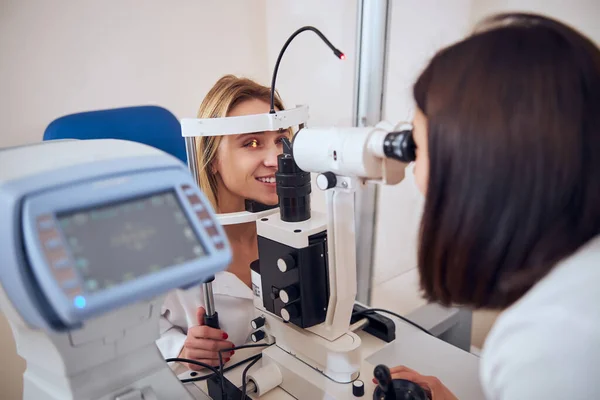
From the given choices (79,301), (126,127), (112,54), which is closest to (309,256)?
(79,301)

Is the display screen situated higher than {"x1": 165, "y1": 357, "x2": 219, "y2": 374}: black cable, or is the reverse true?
the display screen

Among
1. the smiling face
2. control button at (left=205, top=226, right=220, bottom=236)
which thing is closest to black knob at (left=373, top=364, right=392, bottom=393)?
control button at (left=205, top=226, right=220, bottom=236)

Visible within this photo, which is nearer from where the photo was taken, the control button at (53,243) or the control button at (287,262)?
the control button at (53,243)

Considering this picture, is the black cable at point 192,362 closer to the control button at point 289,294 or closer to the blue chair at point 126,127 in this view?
the control button at point 289,294

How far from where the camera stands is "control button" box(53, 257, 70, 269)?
36cm

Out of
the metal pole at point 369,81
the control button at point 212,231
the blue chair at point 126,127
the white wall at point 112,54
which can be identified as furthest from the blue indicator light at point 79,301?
the white wall at point 112,54

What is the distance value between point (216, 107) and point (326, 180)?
57cm

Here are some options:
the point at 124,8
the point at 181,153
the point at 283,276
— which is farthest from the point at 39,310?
the point at 124,8

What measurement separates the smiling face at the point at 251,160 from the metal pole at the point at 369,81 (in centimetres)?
41

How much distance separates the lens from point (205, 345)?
0.90m

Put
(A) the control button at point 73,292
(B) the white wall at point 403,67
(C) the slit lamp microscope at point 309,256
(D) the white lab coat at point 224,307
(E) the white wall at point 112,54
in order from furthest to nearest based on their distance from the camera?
(B) the white wall at point 403,67 → (E) the white wall at point 112,54 → (D) the white lab coat at point 224,307 → (C) the slit lamp microscope at point 309,256 → (A) the control button at point 73,292

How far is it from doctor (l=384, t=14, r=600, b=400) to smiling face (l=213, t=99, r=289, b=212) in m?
0.63

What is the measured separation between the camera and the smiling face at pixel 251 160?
3.69 ft

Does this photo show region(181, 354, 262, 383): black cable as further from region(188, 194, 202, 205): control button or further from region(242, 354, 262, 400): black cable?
region(188, 194, 202, 205): control button
